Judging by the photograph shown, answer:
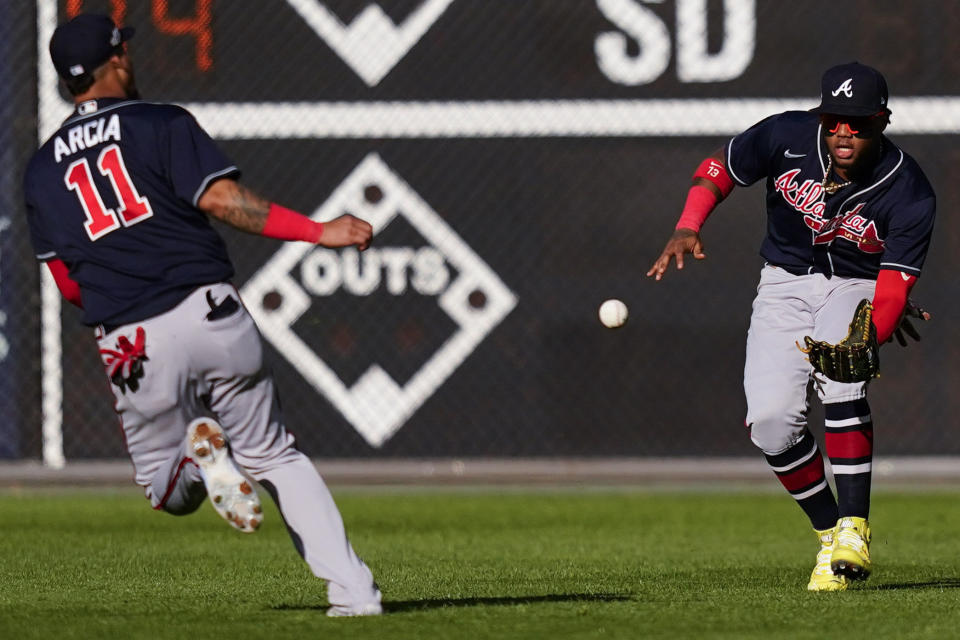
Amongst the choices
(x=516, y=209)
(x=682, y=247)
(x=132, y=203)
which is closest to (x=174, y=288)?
(x=132, y=203)

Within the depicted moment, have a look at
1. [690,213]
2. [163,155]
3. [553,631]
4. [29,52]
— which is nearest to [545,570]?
[690,213]

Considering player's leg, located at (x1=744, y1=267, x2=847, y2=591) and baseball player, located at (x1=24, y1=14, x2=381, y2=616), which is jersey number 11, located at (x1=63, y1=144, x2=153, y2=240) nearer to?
baseball player, located at (x1=24, y1=14, x2=381, y2=616)

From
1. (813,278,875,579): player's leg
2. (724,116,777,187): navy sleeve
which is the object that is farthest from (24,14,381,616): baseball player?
(724,116,777,187): navy sleeve

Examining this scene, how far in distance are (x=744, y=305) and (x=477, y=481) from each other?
6.55 feet

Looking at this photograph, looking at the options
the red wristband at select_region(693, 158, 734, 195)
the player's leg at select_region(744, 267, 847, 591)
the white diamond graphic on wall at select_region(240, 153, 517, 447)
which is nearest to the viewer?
the player's leg at select_region(744, 267, 847, 591)

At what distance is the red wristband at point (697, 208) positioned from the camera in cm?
700

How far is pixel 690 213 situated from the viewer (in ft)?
23.1

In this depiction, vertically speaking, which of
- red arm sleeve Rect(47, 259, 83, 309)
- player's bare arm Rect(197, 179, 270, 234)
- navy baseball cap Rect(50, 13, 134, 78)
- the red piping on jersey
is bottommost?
the red piping on jersey

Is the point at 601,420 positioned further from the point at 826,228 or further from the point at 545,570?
the point at 826,228

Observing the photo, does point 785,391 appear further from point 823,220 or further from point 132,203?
point 132,203

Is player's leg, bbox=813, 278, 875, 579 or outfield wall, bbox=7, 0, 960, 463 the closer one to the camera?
player's leg, bbox=813, 278, 875, 579

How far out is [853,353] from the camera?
21.4 ft

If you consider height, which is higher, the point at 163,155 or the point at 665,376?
the point at 163,155

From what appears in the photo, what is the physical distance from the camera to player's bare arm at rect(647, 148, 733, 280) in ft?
22.5
